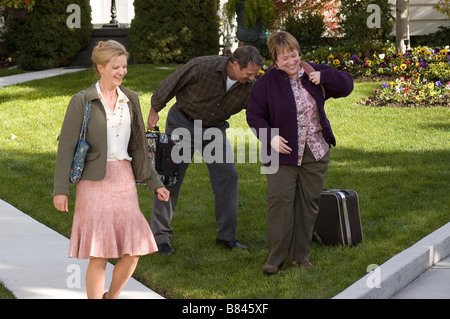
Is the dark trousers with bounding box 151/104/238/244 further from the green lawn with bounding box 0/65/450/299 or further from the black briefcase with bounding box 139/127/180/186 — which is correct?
the black briefcase with bounding box 139/127/180/186

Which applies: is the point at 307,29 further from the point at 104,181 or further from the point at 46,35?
the point at 104,181

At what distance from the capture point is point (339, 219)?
6840 millimetres

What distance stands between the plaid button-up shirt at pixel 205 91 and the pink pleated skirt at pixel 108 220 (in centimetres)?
176

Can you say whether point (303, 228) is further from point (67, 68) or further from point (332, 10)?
point (332, 10)

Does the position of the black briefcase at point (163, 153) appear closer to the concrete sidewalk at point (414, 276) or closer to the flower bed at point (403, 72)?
the concrete sidewalk at point (414, 276)

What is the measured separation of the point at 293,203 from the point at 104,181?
1710 mm

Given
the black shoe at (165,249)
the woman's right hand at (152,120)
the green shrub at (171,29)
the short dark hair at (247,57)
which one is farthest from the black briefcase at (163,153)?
the green shrub at (171,29)

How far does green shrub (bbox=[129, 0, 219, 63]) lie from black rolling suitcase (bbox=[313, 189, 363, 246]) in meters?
10.6

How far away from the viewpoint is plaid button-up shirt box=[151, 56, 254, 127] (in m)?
6.75

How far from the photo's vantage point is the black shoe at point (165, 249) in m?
6.82

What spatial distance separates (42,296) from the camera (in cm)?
573

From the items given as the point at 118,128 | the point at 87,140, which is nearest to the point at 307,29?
the point at 118,128

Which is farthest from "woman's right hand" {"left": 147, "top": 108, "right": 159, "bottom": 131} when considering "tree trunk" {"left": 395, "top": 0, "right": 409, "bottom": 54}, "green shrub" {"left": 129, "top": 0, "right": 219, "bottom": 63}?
"tree trunk" {"left": 395, "top": 0, "right": 409, "bottom": 54}
